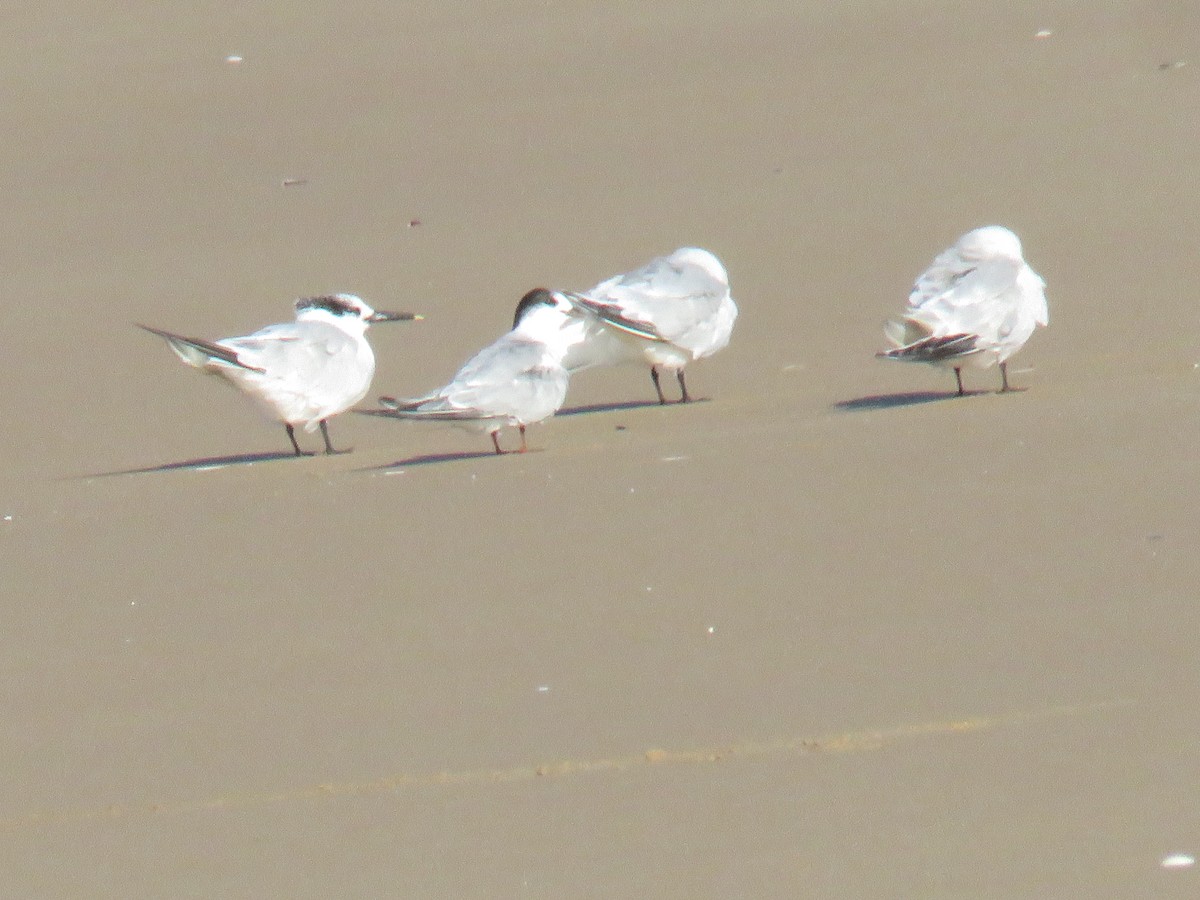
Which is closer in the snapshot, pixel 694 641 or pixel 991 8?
pixel 694 641

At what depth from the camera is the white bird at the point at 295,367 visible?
691 centimetres

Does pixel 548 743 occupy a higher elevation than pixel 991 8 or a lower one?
lower

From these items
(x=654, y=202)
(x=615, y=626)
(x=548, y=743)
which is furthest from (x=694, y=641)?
(x=654, y=202)

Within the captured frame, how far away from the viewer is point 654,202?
34.3 feet

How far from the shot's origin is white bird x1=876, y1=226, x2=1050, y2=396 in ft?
22.4

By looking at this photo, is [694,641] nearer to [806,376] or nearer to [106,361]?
[806,376]

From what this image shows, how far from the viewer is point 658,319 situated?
7715mm

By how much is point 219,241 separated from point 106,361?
1.62 metres

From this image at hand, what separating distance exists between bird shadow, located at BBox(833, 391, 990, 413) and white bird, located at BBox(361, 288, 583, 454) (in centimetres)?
94

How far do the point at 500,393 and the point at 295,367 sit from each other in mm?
820

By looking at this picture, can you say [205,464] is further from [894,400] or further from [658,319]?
[894,400]

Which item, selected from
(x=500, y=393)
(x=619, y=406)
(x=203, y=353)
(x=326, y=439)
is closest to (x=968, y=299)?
(x=619, y=406)

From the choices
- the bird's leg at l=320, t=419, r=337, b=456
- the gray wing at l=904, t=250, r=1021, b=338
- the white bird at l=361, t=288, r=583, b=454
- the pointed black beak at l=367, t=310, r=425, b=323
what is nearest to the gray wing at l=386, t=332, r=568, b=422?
the white bird at l=361, t=288, r=583, b=454

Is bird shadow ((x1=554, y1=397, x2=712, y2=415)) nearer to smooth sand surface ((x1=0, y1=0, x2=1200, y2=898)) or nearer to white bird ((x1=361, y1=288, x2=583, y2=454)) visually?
smooth sand surface ((x1=0, y1=0, x2=1200, y2=898))
